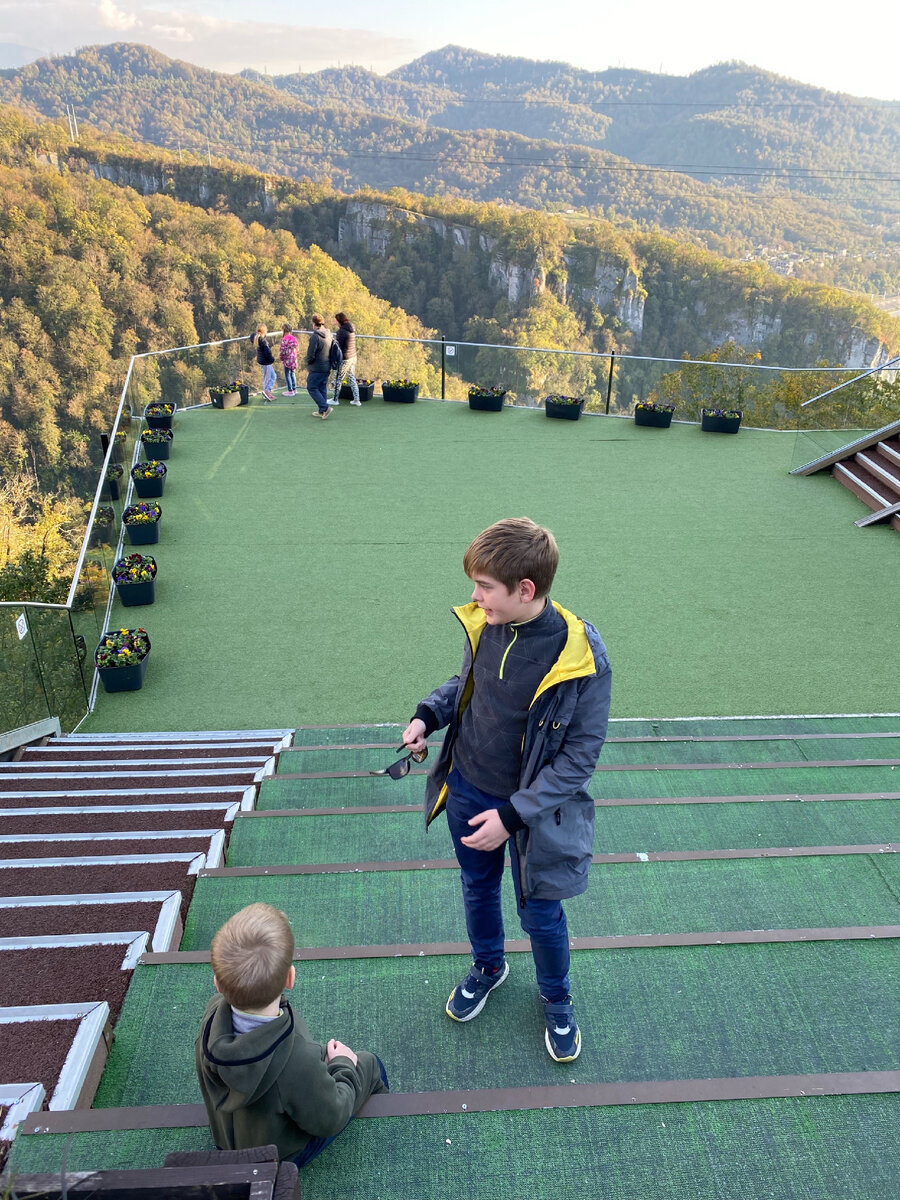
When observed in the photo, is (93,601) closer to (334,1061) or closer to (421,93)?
(334,1061)

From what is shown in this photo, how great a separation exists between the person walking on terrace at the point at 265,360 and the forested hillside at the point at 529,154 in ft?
290

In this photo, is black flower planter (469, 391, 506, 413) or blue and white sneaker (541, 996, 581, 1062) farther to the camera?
black flower planter (469, 391, 506, 413)

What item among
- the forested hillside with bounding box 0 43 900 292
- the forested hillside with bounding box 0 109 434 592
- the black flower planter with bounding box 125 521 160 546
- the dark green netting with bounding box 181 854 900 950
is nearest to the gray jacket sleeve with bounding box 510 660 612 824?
the dark green netting with bounding box 181 854 900 950

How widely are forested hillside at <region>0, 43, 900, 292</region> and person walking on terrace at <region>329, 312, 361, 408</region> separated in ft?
289

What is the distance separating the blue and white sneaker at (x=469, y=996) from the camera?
2.36 meters

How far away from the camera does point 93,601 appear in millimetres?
6465

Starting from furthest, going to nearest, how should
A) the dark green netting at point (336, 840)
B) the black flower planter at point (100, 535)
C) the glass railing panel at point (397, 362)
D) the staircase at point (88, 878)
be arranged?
the glass railing panel at point (397, 362) → the black flower planter at point (100, 535) → the dark green netting at point (336, 840) → the staircase at point (88, 878)

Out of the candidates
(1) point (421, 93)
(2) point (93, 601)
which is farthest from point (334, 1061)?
(1) point (421, 93)

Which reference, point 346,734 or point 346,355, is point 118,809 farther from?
point 346,355

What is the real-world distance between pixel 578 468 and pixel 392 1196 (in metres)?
8.90

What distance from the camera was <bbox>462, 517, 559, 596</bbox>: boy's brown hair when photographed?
1.84m

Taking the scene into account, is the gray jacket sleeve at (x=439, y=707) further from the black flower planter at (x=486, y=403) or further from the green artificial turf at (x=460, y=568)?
the black flower planter at (x=486, y=403)

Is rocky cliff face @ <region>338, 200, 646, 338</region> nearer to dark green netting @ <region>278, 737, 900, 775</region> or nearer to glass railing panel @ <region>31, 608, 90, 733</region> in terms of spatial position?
glass railing panel @ <region>31, 608, 90, 733</region>

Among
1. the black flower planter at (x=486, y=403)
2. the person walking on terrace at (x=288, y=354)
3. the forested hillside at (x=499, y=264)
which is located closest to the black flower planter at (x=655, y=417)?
the black flower planter at (x=486, y=403)
